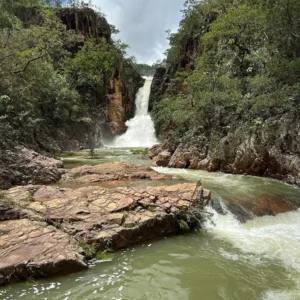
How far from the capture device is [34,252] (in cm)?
477

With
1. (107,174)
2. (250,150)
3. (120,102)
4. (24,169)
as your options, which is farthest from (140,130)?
(24,169)

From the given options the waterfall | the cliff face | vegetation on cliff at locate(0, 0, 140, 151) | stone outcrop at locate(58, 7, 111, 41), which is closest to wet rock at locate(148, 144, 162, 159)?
vegetation on cliff at locate(0, 0, 140, 151)

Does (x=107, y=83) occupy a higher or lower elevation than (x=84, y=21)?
lower

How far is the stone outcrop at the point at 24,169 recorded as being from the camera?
9.20 m

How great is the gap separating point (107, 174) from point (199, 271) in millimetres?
6549

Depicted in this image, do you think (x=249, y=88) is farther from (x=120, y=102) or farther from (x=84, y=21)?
(x=84, y=21)

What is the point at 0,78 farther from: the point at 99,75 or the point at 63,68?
the point at 99,75

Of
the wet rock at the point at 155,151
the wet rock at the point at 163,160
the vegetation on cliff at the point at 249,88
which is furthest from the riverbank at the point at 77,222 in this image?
the wet rock at the point at 155,151

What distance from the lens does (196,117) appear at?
1541cm

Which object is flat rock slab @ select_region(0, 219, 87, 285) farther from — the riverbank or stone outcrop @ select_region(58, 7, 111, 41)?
stone outcrop @ select_region(58, 7, 111, 41)

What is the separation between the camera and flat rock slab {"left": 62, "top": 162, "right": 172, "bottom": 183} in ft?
33.9

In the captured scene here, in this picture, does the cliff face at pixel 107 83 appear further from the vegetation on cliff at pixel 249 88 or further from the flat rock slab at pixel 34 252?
the flat rock slab at pixel 34 252

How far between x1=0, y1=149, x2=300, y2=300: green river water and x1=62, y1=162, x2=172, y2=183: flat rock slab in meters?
4.23

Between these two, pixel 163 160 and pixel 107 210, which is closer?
pixel 107 210
